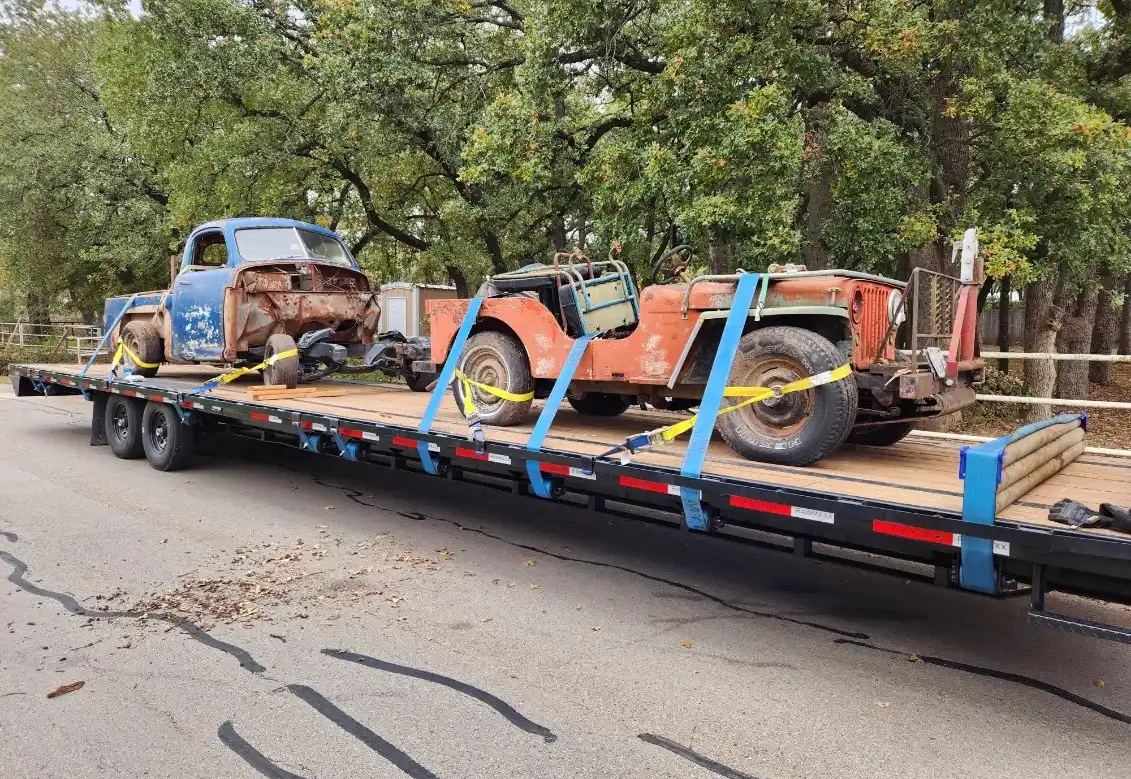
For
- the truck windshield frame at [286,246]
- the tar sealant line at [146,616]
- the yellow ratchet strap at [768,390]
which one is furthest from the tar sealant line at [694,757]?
the truck windshield frame at [286,246]

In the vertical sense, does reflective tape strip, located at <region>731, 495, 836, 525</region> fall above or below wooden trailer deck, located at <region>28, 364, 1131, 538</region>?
below

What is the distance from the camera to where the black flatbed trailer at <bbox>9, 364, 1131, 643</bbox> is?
3311 mm

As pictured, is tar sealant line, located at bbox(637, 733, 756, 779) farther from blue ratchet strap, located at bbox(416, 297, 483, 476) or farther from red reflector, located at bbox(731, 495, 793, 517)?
blue ratchet strap, located at bbox(416, 297, 483, 476)

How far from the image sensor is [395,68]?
12977mm

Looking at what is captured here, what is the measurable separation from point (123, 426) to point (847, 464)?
8.76 m

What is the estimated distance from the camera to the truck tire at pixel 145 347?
10422 millimetres

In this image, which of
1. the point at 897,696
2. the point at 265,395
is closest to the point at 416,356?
the point at 265,395

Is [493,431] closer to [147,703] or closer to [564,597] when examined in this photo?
[564,597]

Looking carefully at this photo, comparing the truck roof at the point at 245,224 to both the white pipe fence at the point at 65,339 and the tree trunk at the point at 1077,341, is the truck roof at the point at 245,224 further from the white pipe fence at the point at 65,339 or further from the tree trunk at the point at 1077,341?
the white pipe fence at the point at 65,339

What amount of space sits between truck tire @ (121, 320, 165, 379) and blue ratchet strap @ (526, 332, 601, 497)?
7.18m

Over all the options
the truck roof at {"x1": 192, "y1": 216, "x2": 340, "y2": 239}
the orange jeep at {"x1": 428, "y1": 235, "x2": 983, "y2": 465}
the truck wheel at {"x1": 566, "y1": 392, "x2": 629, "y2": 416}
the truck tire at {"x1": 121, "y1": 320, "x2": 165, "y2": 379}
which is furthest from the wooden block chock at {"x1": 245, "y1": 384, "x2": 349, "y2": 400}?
the orange jeep at {"x1": 428, "y1": 235, "x2": 983, "y2": 465}

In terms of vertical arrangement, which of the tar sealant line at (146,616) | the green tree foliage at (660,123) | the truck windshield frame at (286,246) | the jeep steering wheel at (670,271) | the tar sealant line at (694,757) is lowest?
the tar sealant line at (694,757)

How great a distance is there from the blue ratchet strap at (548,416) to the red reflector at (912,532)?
2.20 metres

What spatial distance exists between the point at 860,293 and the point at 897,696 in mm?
2189
